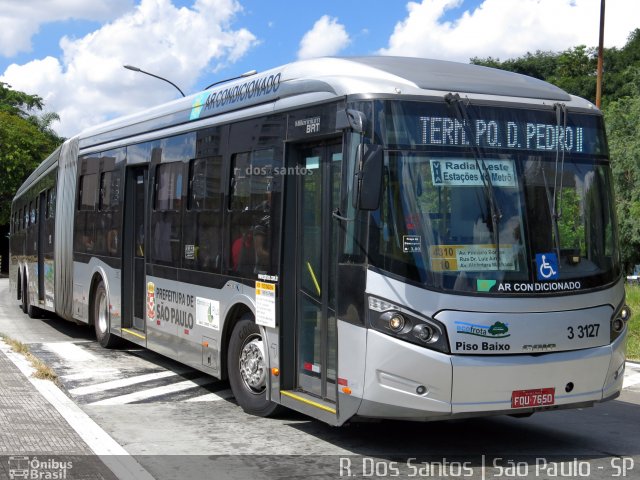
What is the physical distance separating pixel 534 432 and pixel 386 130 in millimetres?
3336

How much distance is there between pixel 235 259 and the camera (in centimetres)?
891

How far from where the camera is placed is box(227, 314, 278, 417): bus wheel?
27.7 feet

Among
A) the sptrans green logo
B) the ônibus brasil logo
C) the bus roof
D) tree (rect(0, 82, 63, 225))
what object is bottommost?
the ônibus brasil logo

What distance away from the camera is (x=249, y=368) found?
340 inches

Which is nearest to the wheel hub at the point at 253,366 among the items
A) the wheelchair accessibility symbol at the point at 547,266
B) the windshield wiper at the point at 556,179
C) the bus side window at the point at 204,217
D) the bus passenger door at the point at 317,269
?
the bus passenger door at the point at 317,269

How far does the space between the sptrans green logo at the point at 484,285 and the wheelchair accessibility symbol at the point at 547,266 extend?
16.5 inches

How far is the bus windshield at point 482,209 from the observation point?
6.77m

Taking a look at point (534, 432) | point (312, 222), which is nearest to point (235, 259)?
point (312, 222)

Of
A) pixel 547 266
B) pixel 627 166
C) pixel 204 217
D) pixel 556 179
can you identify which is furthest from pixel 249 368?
pixel 627 166

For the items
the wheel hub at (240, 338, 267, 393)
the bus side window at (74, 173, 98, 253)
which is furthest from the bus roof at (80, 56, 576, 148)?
the bus side window at (74, 173, 98, 253)

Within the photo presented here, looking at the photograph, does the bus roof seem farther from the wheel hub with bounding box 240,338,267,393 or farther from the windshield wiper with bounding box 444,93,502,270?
the wheel hub with bounding box 240,338,267,393

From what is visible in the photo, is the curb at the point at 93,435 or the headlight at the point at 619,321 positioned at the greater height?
the headlight at the point at 619,321

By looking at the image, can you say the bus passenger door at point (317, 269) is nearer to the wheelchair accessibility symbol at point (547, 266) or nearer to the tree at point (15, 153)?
the wheelchair accessibility symbol at point (547, 266)

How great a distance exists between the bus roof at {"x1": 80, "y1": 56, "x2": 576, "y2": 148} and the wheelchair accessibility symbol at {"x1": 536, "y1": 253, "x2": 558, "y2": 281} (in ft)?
4.29
